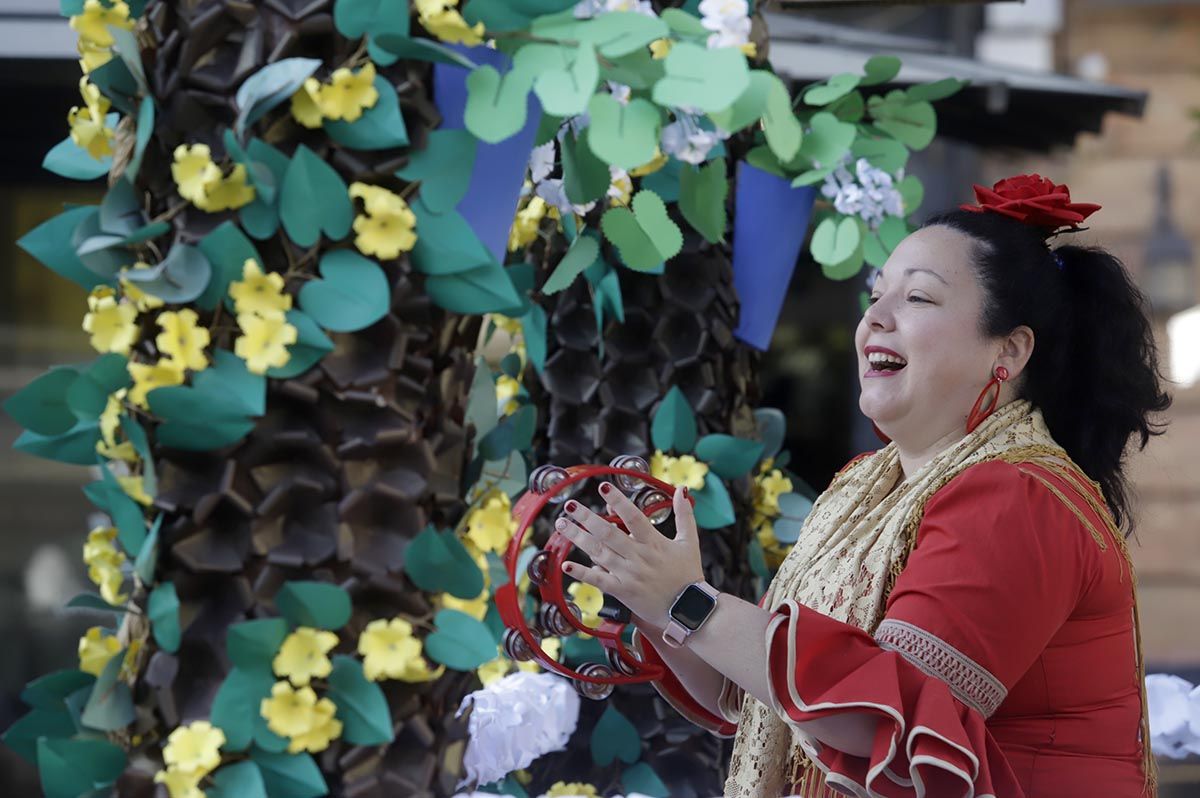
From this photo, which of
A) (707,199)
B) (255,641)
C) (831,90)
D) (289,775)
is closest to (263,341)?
(255,641)

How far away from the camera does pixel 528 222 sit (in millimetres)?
1982

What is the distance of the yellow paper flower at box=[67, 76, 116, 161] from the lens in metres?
1.23

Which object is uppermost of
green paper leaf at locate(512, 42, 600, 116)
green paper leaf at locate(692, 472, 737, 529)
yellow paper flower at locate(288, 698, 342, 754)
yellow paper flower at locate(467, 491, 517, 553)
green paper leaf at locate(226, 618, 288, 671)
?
green paper leaf at locate(512, 42, 600, 116)

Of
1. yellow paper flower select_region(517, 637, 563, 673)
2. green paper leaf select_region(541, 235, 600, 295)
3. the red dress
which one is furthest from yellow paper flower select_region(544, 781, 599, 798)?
green paper leaf select_region(541, 235, 600, 295)

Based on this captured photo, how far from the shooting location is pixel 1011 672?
139 centimetres

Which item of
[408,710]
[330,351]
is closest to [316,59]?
[330,351]

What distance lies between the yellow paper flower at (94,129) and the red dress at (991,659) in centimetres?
77

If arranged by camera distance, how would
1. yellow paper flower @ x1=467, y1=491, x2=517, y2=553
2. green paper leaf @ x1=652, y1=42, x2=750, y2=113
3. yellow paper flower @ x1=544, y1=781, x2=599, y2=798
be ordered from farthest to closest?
yellow paper flower @ x1=544, y1=781, x2=599, y2=798 < yellow paper flower @ x1=467, y1=491, x2=517, y2=553 < green paper leaf @ x1=652, y1=42, x2=750, y2=113

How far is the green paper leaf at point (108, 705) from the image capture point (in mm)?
1125

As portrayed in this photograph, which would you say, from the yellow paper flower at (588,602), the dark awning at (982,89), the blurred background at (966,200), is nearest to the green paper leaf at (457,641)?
the yellow paper flower at (588,602)

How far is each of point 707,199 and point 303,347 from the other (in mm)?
584

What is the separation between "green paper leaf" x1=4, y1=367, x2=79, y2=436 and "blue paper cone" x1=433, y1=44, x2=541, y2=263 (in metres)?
0.37

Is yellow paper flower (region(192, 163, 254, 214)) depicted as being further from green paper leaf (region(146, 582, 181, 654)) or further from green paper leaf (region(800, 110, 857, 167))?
green paper leaf (region(800, 110, 857, 167))

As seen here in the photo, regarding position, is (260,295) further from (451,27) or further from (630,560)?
(630,560)
